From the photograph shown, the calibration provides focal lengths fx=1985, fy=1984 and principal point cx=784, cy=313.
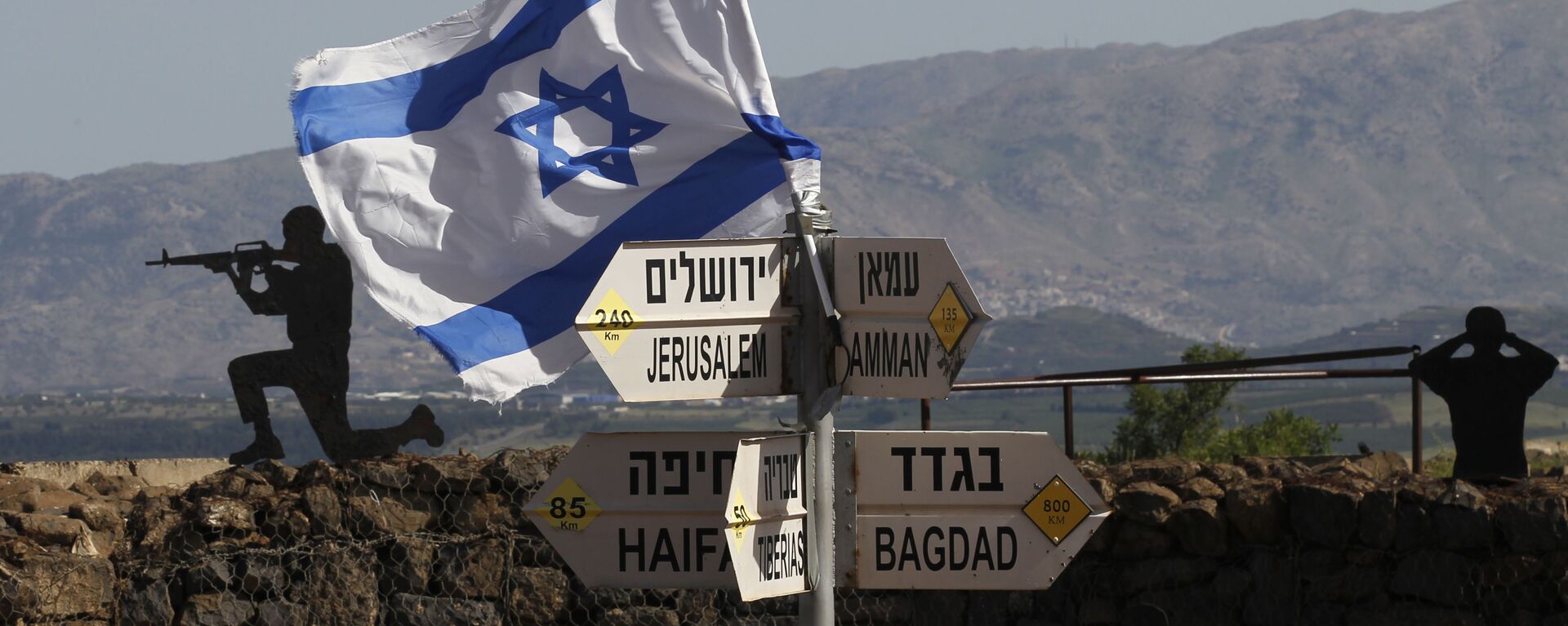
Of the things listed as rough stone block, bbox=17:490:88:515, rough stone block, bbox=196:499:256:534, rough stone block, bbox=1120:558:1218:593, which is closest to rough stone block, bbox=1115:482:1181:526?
rough stone block, bbox=1120:558:1218:593

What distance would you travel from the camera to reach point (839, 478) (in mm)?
5680

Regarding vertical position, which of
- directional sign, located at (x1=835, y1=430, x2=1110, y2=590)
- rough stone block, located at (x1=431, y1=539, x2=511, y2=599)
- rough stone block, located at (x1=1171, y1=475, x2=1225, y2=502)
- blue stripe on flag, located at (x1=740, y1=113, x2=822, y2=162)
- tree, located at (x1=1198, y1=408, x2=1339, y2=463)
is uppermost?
blue stripe on flag, located at (x1=740, y1=113, x2=822, y2=162)

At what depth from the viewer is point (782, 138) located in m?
9.29

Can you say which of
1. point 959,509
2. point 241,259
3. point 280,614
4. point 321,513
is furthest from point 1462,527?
point 241,259

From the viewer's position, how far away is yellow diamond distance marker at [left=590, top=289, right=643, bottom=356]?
5547 mm

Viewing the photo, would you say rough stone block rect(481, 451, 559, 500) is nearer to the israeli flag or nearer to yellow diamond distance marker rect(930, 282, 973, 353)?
the israeli flag

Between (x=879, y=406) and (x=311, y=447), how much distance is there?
40489 millimetres

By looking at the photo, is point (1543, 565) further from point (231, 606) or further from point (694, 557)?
point (231, 606)

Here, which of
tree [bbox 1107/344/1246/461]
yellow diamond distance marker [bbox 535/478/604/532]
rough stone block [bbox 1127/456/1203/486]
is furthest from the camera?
tree [bbox 1107/344/1246/461]

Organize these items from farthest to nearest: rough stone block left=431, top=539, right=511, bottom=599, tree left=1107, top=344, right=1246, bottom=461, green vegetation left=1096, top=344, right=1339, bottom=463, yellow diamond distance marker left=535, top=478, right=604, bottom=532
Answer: tree left=1107, top=344, right=1246, bottom=461 → green vegetation left=1096, top=344, right=1339, bottom=463 → rough stone block left=431, top=539, right=511, bottom=599 → yellow diamond distance marker left=535, top=478, right=604, bottom=532

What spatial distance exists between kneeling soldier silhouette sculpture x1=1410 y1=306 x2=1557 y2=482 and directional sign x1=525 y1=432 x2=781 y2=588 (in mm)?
5804

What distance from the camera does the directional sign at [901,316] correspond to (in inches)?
216

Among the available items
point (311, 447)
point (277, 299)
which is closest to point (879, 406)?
point (311, 447)

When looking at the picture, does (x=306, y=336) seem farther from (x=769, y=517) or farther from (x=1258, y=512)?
(x=769, y=517)
